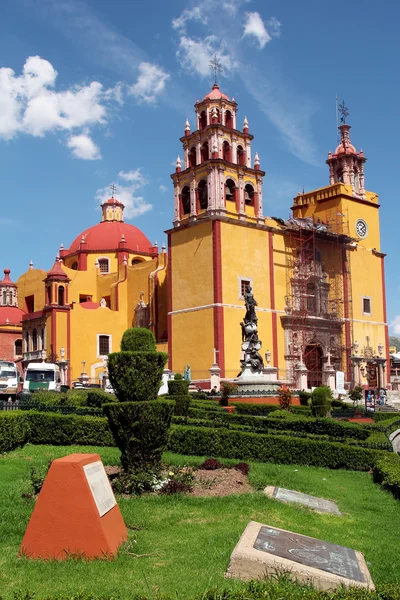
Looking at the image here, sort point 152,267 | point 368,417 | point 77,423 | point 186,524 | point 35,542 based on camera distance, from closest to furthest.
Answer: point 35,542, point 186,524, point 77,423, point 368,417, point 152,267

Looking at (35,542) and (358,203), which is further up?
(358,203)

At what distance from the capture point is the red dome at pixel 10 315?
5509 centimetres

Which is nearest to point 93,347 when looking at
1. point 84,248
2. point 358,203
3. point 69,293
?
point 69,293

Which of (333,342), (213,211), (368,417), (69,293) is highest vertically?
(213,211)

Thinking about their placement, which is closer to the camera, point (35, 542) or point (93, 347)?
point (35, 542)

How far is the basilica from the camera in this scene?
136ft

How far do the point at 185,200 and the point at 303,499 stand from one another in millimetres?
36417

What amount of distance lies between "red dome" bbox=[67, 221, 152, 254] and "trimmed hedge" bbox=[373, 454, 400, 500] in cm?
4296

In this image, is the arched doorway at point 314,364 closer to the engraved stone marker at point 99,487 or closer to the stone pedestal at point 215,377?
the stone pedestal at point 215,377

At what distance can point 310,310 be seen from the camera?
154 feet

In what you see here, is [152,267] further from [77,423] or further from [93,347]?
[77,423]

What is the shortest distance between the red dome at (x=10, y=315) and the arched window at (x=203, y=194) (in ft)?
67.3

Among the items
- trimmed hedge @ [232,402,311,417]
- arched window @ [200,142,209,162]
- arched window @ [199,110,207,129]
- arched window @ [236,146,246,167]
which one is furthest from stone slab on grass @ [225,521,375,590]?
arched window @ [199,110,207,129]

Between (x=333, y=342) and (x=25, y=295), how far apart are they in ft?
86.6
